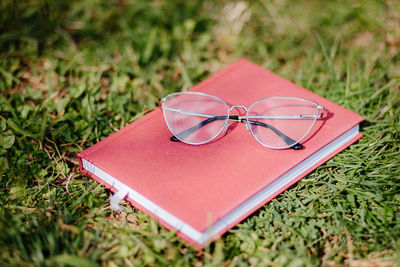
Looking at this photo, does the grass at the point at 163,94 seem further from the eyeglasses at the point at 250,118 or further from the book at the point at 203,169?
the eyeglasses at the point at 250,118

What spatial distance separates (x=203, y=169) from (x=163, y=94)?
0.89 metres

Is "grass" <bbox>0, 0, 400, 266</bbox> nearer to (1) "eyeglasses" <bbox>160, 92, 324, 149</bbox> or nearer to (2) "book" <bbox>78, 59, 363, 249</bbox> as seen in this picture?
(2) "book" <bbox>78, 59, 363, 249</bbox>

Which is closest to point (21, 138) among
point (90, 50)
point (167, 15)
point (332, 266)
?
point (90, 50)

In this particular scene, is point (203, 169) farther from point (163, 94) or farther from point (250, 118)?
point (163, 94)

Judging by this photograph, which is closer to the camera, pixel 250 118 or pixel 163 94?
pixel 250 118

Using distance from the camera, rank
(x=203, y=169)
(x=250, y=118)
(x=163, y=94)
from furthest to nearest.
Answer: (x=163, y=94) < (x=250, y=118) < (x=203, y=169)

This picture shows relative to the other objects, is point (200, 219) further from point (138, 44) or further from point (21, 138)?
point (138, 44)

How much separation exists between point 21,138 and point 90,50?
999mm

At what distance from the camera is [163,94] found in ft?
8.53

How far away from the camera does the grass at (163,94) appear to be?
5.71 ft

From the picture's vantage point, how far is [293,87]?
2.36 meters

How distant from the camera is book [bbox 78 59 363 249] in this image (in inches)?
68.5

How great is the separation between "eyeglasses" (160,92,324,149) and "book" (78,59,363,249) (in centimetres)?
4

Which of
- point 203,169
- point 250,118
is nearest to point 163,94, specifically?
point 250,118
